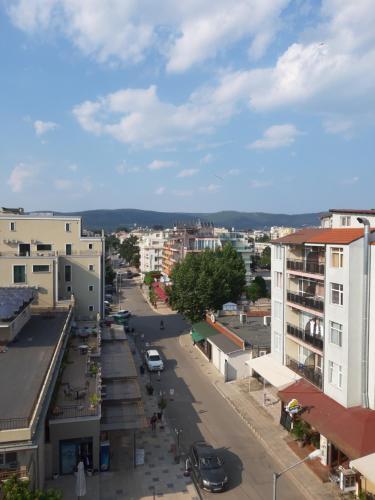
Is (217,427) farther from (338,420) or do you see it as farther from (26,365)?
(26,365)

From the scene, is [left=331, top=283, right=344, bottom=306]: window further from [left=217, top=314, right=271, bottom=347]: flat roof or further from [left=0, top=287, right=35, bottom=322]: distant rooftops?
[left=0, top=287, right=35, bottom=322]: distant rooftops

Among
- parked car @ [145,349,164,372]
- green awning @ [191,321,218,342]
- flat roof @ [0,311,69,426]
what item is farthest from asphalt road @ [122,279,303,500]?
flat roof @ [0,311,69,426]

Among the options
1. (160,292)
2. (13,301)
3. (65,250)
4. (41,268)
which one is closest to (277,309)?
(13,301)

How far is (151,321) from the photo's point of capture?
56250 mm

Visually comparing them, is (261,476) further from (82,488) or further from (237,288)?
(237,288)

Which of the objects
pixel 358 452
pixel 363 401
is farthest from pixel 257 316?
pixel 358 452

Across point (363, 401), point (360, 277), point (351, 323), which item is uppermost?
point (360, 277)

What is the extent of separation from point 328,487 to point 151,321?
39091mm

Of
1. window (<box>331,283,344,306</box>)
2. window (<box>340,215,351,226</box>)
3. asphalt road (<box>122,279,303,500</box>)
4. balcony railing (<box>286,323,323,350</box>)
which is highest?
window (<box>340,215,351,226</box>)

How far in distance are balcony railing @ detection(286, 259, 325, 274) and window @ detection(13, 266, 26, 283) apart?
23640 millimetres

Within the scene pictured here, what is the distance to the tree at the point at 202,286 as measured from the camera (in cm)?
4503

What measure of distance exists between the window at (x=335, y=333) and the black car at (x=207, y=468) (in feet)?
24.8

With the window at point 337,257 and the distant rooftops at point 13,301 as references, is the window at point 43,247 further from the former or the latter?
the window at point 337,257

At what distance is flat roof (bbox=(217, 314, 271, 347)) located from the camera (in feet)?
110
